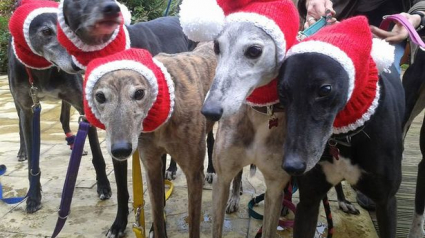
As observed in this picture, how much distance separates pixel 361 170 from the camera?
194 cm

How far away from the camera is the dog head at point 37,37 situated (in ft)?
9.50

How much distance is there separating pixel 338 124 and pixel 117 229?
1920 millimetres

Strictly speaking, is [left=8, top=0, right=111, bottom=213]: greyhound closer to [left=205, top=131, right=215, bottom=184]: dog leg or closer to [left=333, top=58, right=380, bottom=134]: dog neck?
[left=205, top=131, right=215, bottom=184]: dog leg

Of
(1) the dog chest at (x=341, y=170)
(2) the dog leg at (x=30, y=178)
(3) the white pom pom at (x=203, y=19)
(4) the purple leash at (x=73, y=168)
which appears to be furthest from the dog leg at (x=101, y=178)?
(1) the dog chest at (x=341, y=170)

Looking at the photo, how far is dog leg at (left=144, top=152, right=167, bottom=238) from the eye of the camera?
2551mm

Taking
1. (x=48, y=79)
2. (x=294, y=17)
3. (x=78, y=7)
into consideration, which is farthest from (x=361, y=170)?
(x=48, y=79)

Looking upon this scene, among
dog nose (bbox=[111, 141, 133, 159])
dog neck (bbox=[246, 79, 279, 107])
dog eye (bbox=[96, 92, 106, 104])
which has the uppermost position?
dog neck (bbox=[246, 79, 279, 107])

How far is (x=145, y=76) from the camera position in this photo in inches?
80.4

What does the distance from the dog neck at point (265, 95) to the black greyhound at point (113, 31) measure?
1.06 meters

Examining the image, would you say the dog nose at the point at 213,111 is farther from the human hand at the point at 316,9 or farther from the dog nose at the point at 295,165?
the human hand at the point at 316,9

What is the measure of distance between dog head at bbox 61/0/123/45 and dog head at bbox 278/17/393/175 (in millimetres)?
1241

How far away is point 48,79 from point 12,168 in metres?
1.52

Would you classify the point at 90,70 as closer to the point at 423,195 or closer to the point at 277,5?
the point at 277,5

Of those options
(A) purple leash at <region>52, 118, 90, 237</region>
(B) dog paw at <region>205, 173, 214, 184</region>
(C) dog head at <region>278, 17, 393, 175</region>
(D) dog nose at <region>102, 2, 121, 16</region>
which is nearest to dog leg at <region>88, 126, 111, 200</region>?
(B) dog paw at <region>205, 173, 214, 184</region>
